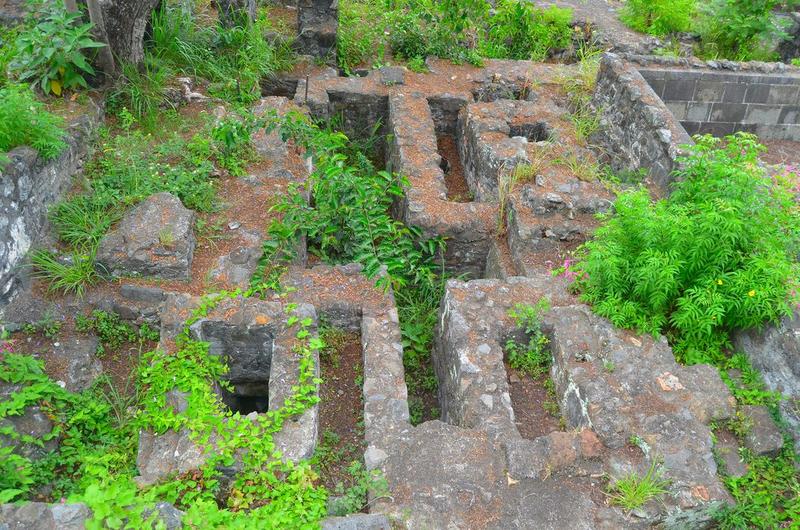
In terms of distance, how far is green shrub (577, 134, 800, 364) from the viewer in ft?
13.4

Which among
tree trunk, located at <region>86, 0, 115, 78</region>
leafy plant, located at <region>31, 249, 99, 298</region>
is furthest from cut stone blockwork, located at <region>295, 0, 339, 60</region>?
leafy plant, located at <region>31, 249, 99, 298</region>

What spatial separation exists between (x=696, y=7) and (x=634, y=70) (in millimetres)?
4720

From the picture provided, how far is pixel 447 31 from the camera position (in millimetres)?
9109

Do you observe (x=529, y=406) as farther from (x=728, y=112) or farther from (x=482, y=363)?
(x=728, y=112)

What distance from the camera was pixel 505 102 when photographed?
25.5 ft

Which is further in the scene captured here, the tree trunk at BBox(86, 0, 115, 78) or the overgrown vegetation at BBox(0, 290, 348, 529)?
the tree trunk at BBox(86, 0, 115, 78)

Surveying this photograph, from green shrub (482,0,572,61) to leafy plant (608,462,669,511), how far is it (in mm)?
7588

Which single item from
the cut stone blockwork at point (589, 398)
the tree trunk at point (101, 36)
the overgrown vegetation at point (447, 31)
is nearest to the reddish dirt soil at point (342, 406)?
the cut stone blockwork at point (589, 398)

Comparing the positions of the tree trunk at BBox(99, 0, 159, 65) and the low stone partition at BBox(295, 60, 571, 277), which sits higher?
the tree trunk at BBox(99, 0, 159, 65)

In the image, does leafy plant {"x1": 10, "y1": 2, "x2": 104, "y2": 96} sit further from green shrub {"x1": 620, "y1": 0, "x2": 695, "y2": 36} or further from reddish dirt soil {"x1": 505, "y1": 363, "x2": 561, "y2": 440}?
green shrub {"x1": 620, "y1": 0, "x2": 695, "y2": 36}

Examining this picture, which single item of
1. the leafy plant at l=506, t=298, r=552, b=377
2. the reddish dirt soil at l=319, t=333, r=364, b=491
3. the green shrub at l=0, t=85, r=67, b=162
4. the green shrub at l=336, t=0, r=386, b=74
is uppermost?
the green shrub at l=0, t=85, r=67, b=162

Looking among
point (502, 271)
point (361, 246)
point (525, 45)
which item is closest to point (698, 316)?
point (502, 271)

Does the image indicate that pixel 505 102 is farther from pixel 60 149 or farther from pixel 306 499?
pixel 306 499

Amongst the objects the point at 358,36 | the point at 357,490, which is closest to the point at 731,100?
the point at 358,36
